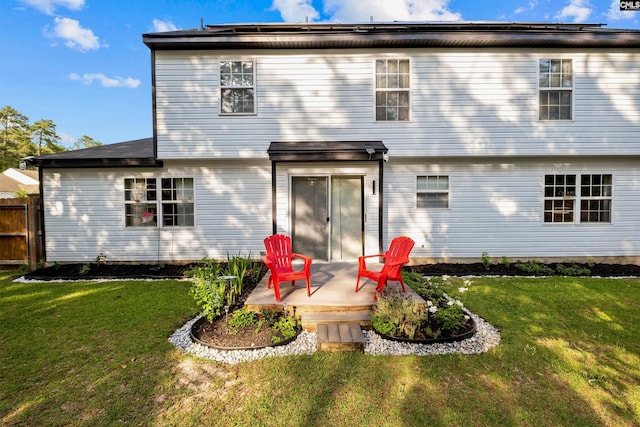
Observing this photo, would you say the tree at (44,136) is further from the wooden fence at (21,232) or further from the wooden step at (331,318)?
the wooden step at (331,318)

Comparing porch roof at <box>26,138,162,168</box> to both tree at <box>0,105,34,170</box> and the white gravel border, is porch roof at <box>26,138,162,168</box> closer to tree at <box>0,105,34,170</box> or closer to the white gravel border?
the white gravel border

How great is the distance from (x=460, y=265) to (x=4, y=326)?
8.76 meters

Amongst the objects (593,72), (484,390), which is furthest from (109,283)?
(593,72)

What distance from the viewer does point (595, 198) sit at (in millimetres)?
7762

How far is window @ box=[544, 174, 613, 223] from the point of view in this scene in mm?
7793

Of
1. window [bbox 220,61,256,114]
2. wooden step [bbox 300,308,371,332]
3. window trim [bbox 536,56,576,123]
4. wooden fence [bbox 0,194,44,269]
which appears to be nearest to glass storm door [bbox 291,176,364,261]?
window [bbox 220,61,256,114]

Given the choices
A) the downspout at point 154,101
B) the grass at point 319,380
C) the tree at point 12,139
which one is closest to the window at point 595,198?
the grass at point 319,380

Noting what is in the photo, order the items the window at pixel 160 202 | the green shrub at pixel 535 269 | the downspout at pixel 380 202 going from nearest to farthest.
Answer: the green shrub at pixel 535 269 → the downspout at pixel 380 202 → the window at pixel 160 202

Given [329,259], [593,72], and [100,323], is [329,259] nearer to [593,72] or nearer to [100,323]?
[100,323]

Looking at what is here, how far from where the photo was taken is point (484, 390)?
2.90 metres

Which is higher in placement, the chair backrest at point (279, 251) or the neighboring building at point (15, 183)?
the neighboring building at point (15, 183)

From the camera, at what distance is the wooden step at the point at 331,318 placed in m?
4.17

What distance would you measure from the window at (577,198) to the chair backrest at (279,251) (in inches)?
270

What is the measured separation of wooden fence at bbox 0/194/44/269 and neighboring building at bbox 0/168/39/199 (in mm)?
24909
